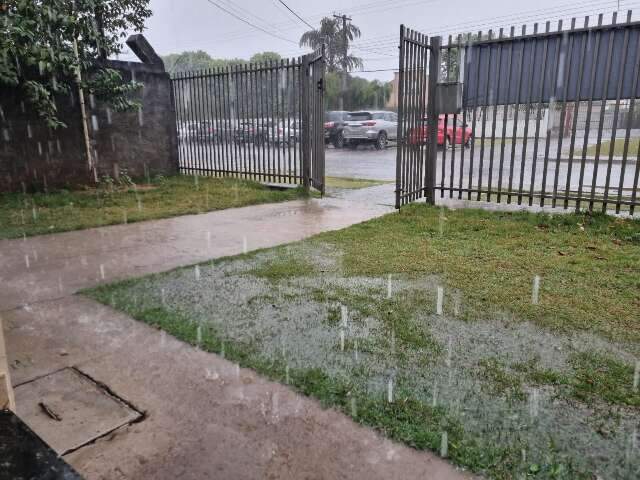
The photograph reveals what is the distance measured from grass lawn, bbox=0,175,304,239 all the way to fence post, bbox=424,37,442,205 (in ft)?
7.98

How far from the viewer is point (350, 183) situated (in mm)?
10977

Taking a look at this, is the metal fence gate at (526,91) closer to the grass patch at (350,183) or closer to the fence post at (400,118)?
the fence post at (400,118)

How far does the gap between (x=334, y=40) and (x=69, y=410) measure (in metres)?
45.6

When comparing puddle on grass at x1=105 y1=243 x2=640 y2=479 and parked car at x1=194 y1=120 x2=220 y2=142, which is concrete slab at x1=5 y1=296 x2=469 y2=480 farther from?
parked car at x1=194 y1=120 x2=220 y2=142

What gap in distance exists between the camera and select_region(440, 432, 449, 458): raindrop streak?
77.6 inches

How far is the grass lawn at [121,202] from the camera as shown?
21.5 ft

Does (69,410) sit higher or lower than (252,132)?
lower

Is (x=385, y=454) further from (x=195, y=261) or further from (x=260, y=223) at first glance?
(x=260, y=223)

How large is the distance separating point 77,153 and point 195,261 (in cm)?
614

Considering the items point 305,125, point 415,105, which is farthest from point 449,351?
point 305,125

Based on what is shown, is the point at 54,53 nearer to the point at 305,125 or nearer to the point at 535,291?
the point at 305,125

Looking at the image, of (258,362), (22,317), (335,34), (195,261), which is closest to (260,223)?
(195,261)

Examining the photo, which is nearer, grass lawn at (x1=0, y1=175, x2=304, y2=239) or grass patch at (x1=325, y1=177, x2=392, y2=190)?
grass lawn at (x1=0, y1=175, x2=304, y2=239)

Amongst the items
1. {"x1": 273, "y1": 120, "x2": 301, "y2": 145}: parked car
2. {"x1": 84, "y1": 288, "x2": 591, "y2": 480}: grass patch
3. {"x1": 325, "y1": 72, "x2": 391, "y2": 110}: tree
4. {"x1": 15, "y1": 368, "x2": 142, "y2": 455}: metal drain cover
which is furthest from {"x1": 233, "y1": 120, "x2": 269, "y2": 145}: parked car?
{"x1": 325, "y1": 72, "x2": 391, "y2": 110}: tree
